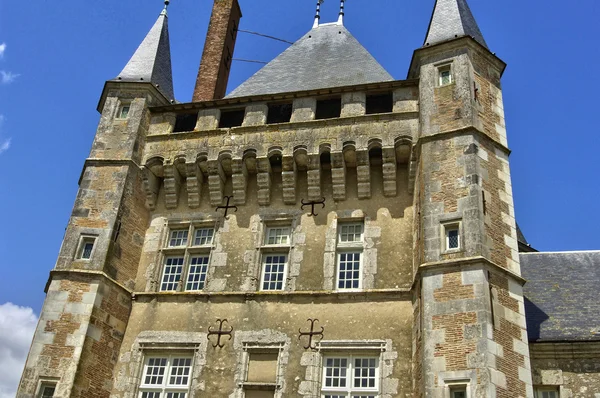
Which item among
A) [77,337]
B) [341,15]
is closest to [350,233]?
[77,337]

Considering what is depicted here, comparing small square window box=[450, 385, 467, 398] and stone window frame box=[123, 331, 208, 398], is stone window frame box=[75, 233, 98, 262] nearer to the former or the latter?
stone window frame box=[123, 331, 208, 398]

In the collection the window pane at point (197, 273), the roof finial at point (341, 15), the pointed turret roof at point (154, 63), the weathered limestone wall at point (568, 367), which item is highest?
the roof finial at point (341, 15)

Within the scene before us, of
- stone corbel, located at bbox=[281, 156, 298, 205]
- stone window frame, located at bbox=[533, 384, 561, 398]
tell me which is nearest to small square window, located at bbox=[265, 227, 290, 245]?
stone corbel, located at bbox=[281, 156, 298, 205]

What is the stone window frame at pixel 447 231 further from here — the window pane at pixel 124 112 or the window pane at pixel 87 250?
the window pane at pixel 124 112

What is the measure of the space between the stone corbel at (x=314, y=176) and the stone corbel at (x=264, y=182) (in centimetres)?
89

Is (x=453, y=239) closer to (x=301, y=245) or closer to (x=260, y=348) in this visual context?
(x=301, y=245)

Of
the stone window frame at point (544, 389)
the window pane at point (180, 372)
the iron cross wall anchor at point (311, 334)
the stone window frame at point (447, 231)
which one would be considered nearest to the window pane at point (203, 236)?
the window pane at point (180, 372)

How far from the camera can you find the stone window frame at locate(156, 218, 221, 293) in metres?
12.8

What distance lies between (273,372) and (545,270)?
6816mm

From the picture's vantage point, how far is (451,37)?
12930 millimetres

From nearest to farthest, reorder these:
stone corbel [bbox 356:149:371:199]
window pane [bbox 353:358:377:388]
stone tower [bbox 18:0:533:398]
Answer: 1. stone tower [bbox 18:0:533:398]
2. window pane [bbox 353:358:377:388]
3. stone corbel [bbox 356:149:371:199]

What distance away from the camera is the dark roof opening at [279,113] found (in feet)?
46.2

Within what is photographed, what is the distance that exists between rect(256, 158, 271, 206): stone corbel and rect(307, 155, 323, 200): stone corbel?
2.91 feet

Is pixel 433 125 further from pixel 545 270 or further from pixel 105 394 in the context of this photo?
pixel 105 394
